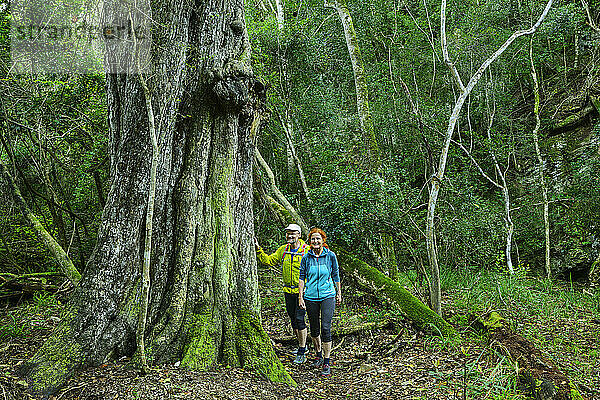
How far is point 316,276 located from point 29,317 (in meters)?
4.76

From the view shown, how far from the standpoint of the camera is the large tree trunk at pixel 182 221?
4.21m

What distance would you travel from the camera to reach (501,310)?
8.58m

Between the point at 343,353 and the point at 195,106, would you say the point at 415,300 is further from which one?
the point at 195,106

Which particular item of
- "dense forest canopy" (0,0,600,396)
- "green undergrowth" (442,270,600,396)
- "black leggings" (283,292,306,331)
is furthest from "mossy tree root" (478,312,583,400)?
"black leggings" (283,292,306,331)

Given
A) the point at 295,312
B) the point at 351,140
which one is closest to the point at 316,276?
the point at 295,312

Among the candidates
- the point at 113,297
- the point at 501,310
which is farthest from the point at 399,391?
the point at 501,310

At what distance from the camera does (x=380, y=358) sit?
20.0ft

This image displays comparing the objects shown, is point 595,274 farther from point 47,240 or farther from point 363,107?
point 47,240

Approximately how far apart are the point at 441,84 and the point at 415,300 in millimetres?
13229

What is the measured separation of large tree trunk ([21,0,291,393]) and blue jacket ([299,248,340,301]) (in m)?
0.73

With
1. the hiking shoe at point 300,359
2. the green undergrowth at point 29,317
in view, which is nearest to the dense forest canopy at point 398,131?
the green undergrowth at point 29,317

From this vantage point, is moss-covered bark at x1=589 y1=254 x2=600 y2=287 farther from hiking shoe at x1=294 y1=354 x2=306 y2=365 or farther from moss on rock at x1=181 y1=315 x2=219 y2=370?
moss on rock at x1=181 y1=315 x2=219 y2=370

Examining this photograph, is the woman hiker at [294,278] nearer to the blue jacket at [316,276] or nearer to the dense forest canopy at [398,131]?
the blue jacket at [316,276]

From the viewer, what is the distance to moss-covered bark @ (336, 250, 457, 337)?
6.36 meters
